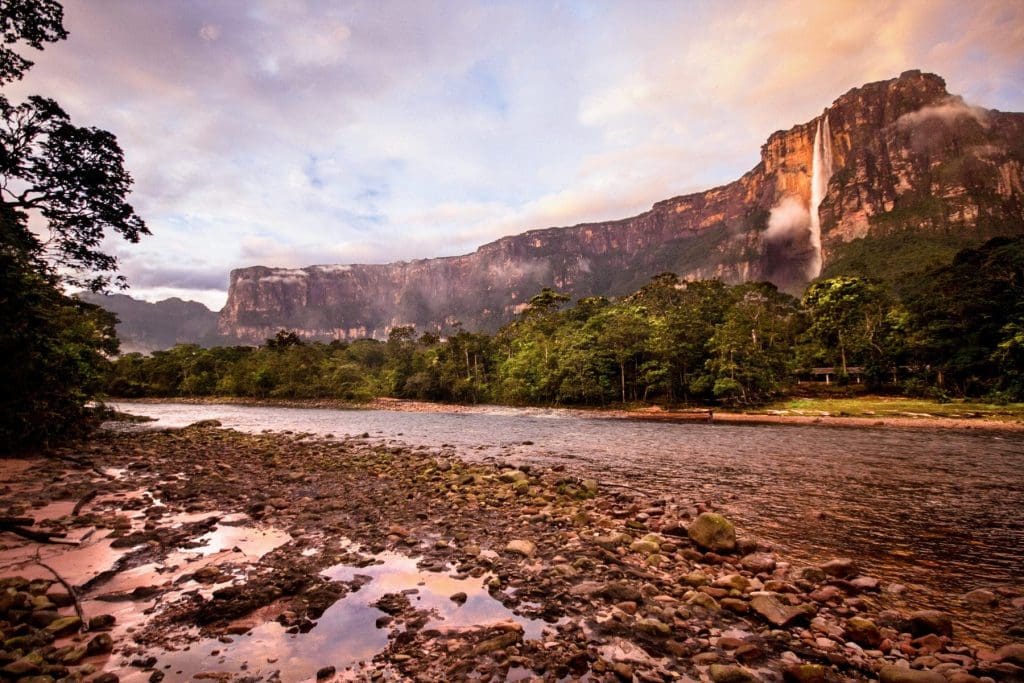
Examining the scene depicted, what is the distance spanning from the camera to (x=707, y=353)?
52.9 metres

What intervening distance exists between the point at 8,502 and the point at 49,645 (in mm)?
8987

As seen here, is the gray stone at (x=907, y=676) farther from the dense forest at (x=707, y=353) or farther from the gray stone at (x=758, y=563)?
the dense forest at (x=707, y=353)

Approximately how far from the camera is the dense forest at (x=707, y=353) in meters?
41.8

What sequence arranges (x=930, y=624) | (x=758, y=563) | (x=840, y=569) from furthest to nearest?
(x=758, y=563) < (x=840, y=569) < (x=930, y=624)

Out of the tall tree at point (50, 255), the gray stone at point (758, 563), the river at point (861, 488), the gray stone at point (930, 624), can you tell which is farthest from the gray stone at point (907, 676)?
the tall tree at point (50, 255)

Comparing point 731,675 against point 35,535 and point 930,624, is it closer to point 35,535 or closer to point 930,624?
point 930,624

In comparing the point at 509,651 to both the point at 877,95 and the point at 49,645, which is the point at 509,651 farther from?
the point at 877,95

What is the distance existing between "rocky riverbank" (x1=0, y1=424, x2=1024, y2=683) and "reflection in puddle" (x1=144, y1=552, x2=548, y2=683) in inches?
1.1

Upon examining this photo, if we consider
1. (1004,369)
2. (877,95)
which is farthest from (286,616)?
(877,95)

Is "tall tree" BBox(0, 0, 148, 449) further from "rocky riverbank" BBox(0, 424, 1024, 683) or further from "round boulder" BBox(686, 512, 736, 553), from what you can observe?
"round boulder" BBox(686, 512, 736, 553)

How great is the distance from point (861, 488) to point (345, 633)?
1533 centimetres

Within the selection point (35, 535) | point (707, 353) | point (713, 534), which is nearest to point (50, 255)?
point (35, 535)

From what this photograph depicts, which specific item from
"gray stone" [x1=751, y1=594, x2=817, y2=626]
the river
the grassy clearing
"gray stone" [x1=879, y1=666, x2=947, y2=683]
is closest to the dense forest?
the grassy clearing

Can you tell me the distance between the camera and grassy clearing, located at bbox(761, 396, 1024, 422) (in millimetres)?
32375
